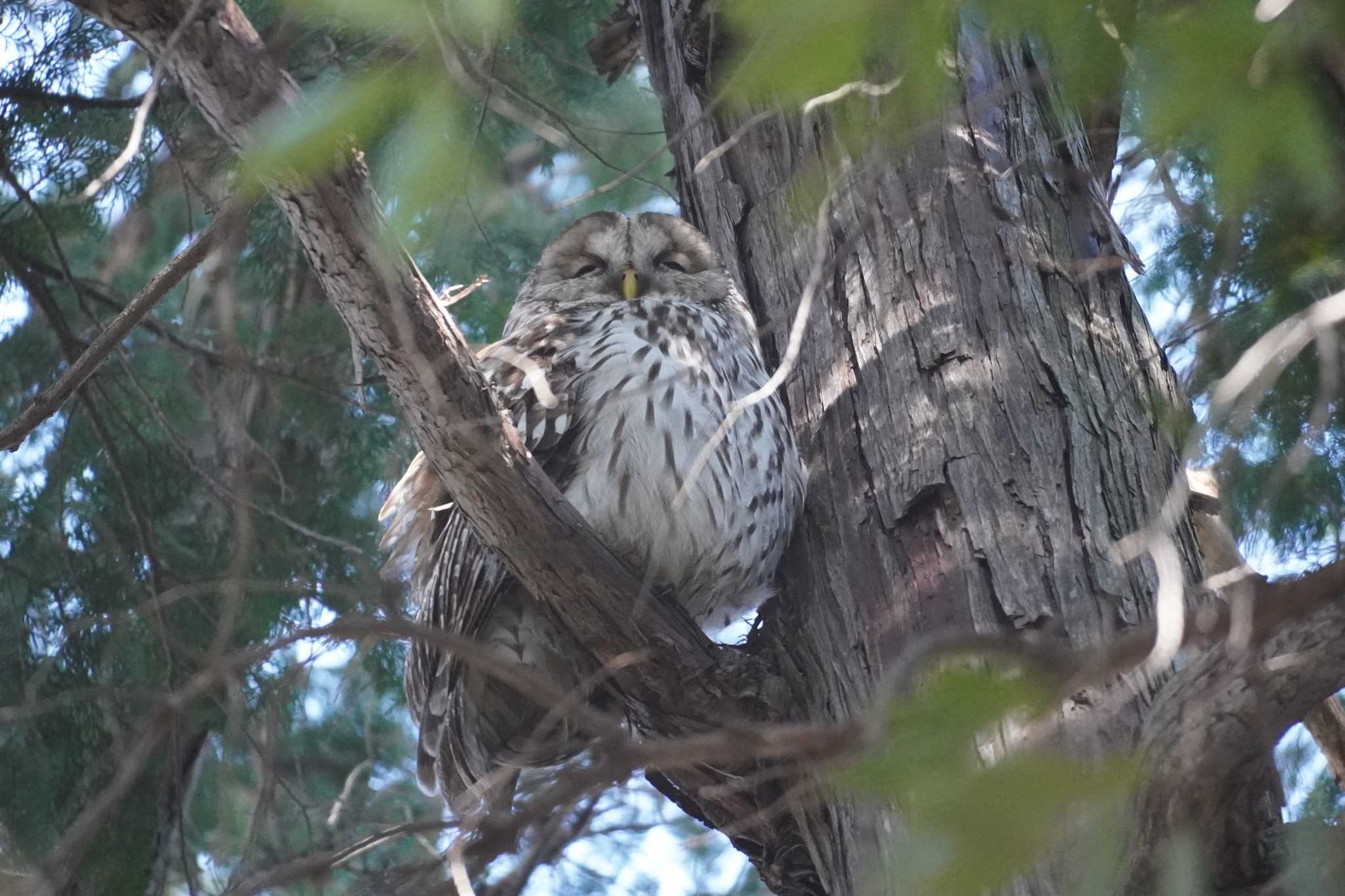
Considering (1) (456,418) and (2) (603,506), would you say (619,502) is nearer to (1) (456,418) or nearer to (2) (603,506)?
(2) (603,506)

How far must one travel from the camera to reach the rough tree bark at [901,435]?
6.43 ft

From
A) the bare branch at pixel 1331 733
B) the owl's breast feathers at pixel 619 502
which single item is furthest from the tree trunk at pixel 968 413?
the bare branch at pixel 1331 733

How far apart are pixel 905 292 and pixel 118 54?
102 inches

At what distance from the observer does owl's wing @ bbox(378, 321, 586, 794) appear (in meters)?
2.74

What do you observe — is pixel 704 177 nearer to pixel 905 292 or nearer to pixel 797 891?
pixel 905 292

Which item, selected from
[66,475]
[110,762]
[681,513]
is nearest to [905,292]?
[681,513]

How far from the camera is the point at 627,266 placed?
359 centimetres

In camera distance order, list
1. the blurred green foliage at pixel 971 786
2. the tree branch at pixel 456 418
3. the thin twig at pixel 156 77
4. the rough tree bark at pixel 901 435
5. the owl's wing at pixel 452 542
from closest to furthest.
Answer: the blurred green foliage at pixel 971 786, the thin twig at pixel 156 77, the tree branch at pixel 456 418, the rough tree bark at pixel 901 435, the owl's wing at pixel 452 542

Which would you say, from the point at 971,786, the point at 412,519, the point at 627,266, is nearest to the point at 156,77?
the point at 971,786

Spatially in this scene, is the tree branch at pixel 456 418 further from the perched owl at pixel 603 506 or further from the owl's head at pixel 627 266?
the owl's head at pixel 627 266

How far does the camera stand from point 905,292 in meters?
2.60

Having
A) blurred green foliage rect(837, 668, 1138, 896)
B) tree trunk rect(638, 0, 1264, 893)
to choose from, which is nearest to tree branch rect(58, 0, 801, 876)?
tree trunk rect(638, 0, 1264, 893)

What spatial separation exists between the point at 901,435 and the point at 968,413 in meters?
0.13

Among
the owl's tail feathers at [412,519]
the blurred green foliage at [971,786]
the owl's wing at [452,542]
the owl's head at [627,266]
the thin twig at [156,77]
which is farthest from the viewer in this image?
the owl's head at [627,266]
